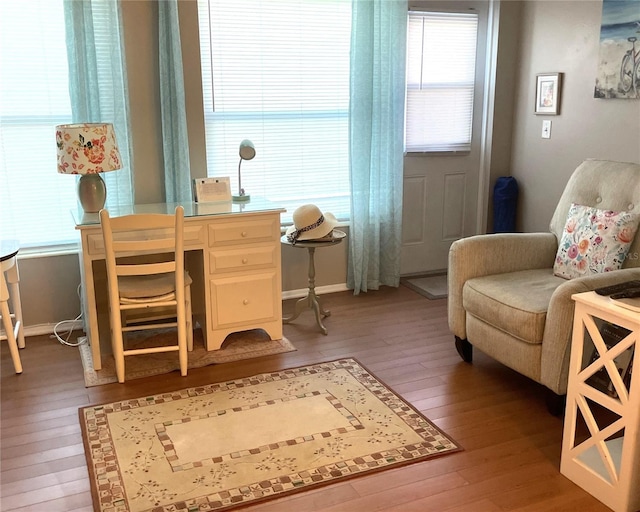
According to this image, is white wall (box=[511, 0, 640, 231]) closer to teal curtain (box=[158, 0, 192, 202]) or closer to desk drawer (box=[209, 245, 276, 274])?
desk drawer (box=[209, 245, 276, 274])

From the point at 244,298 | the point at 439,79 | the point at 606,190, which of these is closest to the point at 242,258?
the point at 244,298

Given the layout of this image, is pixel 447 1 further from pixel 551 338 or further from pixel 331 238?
pixel 551 338

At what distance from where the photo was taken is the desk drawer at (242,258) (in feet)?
11.1

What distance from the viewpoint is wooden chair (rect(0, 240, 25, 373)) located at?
309 cm

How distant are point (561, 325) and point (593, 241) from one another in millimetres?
681

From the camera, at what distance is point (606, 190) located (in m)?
3.21

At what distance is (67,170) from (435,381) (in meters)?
2.11

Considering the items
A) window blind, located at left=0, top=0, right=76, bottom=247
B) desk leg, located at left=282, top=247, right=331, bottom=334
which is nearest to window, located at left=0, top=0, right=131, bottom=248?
window blind, located at left=0, top=0, right=76, bottom=247

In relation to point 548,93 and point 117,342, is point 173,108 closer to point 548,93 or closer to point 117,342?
point 117,342

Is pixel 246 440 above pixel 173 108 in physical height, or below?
below

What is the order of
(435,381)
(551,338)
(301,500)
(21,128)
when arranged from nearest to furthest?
(301,500) < (551,338) < (435,381) < (21,128)

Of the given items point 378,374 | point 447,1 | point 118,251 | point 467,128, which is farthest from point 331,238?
point 447,1

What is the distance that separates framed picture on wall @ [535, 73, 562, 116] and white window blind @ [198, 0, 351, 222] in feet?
4.37

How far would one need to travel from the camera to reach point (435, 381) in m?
3.15
